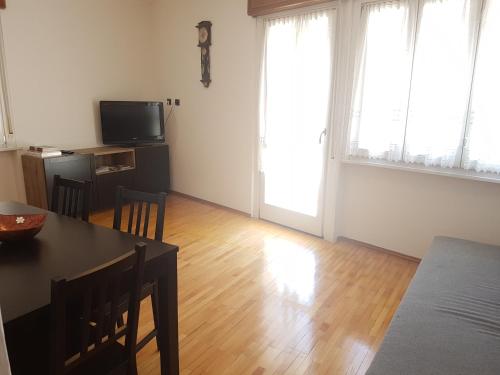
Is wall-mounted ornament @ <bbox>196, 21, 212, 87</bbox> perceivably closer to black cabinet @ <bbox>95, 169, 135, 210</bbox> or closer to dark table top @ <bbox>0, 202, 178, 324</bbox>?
black cabinet @ <bbox>95, 169, 135, 210</bbox>

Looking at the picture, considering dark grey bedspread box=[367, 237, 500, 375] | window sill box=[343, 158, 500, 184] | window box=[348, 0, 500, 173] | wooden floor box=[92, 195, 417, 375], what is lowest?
wooden floor box=[92, 195, 417, 375]

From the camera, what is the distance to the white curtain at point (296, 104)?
331 cm

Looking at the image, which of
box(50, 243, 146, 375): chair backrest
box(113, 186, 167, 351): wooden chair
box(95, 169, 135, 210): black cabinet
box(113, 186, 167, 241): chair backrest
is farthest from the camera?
box(95, 169, 135, 210): black cabinet

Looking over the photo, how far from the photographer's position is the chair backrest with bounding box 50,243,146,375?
1.02 metres

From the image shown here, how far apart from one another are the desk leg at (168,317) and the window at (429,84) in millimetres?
2235

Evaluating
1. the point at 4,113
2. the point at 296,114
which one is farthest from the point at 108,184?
the point at 296,114

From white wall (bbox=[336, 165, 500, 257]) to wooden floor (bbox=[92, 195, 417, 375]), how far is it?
0.62 ft

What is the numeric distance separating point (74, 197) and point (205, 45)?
278cm

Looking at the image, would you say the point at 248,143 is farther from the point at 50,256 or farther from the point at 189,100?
the point at 50,256

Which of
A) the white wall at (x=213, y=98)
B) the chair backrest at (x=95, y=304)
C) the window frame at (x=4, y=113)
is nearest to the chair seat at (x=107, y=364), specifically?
the chair backrest at (x=95, y=304)

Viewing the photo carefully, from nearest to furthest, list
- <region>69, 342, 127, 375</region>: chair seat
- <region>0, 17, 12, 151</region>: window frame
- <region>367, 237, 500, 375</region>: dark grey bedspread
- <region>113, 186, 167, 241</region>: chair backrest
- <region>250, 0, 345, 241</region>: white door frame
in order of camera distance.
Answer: <region>69, 342, 127, 375</region>: chair seat, <region>367, 237, 500, 375</region>: dark grey bedspread, <region>113, 186, 167, 241</region>: chair backrest, <region>250, 0, 345, 241</region>: white door frame, <region>0, 17, 12, 151</region>: window frame

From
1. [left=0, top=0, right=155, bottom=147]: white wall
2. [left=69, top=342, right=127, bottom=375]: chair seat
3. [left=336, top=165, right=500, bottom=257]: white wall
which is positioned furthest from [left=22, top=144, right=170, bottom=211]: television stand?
[left=69, top=342, right=127, bottom=375]: chair seat

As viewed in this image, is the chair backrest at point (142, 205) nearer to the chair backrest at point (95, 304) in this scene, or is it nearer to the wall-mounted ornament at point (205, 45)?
the chair backrest at point (95, 304)

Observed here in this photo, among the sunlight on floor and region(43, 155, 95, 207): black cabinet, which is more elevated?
region(43, 155, 95, 207): black cabinet
